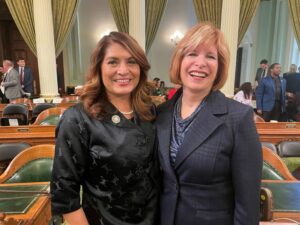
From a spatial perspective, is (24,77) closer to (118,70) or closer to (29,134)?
(29,134)

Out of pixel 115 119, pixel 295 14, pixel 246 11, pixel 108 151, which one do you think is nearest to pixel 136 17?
pixel 246 11

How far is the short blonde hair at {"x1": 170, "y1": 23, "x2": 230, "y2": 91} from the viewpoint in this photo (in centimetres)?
116

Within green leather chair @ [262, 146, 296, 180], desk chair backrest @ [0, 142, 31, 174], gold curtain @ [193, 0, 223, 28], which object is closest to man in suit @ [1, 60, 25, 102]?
desk chair backrest @ [0, 142, 31, 174]

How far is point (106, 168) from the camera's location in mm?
1204

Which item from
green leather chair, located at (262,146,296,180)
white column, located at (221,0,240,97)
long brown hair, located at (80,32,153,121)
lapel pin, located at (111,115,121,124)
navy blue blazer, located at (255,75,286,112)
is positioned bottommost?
green leather chair, located at (262,146,296,180)

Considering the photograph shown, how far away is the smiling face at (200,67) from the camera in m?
1.18

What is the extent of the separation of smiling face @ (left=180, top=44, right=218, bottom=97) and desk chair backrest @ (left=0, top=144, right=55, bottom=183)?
1.65 m

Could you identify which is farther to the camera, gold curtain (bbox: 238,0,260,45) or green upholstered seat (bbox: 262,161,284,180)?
gold curtain (bbox: 238,0,260,45)

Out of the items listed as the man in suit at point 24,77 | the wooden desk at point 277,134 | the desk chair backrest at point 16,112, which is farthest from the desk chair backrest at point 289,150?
the man in suit at point 24,77

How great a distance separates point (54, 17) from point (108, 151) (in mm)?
6281

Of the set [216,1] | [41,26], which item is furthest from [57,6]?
[216,1]

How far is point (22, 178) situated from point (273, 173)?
207 centimetres

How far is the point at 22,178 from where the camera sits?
2.31 meters

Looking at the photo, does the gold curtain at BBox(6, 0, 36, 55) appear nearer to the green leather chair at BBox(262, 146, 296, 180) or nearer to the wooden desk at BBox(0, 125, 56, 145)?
the wooden desk at BBox(0, 125, 56, 145)
